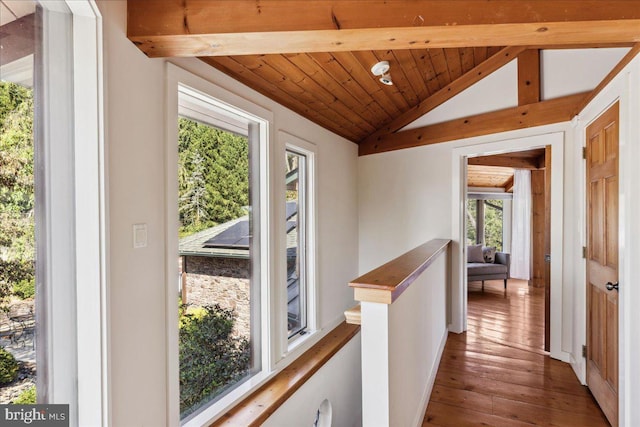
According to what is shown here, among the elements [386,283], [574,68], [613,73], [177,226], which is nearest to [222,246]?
[177,226]

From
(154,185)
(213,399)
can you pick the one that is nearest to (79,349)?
(154,185)

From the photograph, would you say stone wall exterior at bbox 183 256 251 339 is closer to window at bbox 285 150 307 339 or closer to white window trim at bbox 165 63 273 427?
white window trim at bbox 165 63 273 427

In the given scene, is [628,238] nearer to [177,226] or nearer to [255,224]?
[255,224]

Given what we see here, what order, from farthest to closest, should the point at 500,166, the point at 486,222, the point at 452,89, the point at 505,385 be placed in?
1. the point at 486,222
2. the point at 500,166
3. the point at 452,89
4. the point at 505,385

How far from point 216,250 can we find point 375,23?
1.56 metres

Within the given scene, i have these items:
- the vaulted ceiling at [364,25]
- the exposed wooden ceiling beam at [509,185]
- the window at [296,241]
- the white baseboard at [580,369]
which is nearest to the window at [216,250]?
the vaulted ceiling at [364,25]

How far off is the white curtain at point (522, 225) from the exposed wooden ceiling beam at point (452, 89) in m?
3.92

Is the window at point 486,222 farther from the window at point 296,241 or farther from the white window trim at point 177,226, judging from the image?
the white window trim at point 177,226

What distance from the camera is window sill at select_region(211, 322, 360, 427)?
76.4 inches

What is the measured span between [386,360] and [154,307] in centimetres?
108

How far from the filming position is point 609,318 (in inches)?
77.9
